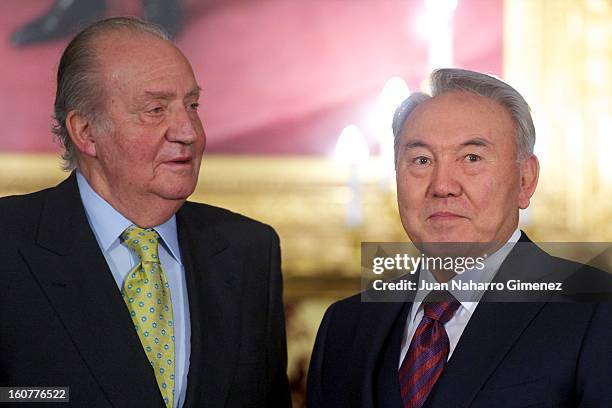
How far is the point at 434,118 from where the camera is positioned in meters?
1.73

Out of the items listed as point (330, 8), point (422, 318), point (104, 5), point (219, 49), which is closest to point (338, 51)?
point (330, 8)

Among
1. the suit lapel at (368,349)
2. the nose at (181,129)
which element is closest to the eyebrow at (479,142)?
the suit lapel at (368,349)

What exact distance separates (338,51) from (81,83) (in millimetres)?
1566

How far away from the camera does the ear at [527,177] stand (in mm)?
1756

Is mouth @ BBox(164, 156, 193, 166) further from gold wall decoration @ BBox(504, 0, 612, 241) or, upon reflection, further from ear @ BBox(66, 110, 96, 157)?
gold wall decoration @ BBox(504, 0, 612, 241)

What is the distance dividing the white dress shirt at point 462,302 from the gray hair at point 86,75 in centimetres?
66

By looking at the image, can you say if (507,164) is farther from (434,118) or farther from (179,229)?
(179,229)

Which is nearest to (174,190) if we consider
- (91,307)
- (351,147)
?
(91,307)

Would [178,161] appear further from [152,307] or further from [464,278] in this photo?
[464,278]

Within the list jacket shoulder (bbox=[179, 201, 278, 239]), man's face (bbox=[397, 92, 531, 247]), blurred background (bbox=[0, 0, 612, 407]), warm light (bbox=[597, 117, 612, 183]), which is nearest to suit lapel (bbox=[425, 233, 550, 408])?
man's face (bbox=[397, 92, 531, 247])

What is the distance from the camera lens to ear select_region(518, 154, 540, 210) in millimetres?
1756

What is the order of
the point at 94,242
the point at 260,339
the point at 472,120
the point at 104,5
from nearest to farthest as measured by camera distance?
the point at 472,120 → the point at 94,242 → the point at 260,339 → the point at 104,5

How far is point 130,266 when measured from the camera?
73.6 inches

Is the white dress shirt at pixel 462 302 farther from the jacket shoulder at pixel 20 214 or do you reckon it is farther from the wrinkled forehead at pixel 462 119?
the jacket shoulder at pixel 20 214
